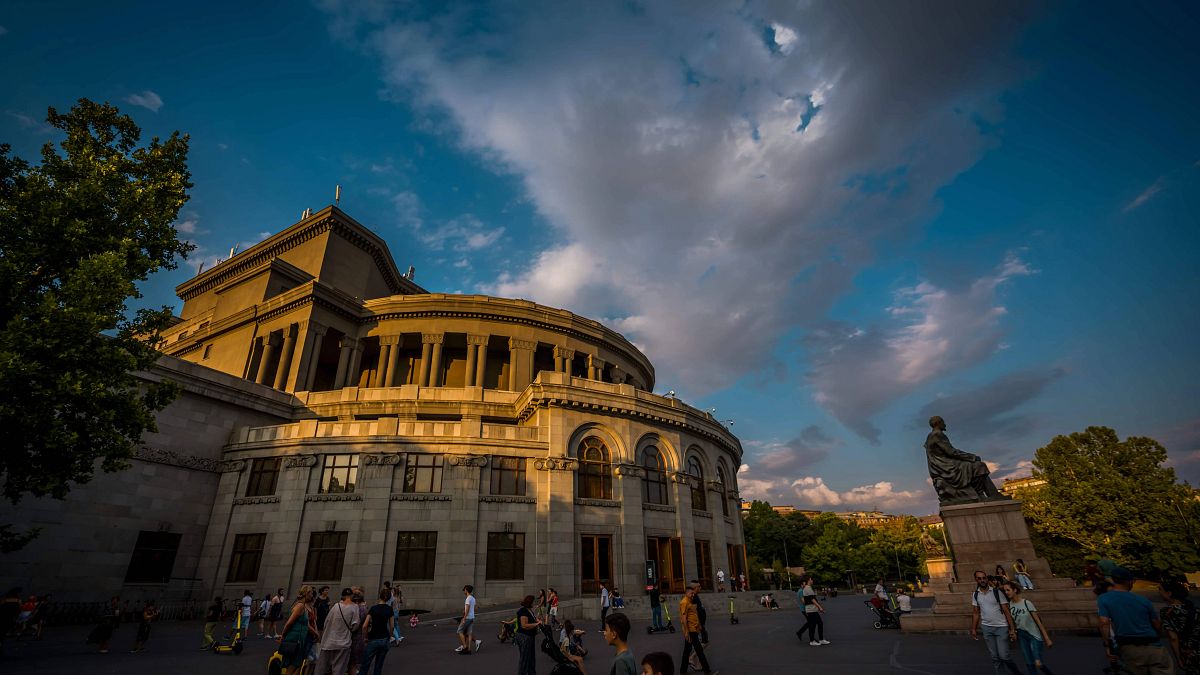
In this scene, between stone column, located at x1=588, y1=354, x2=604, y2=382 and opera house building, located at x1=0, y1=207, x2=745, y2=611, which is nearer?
opera house building, located at x1=0, y1=207, x2=745, y2=611

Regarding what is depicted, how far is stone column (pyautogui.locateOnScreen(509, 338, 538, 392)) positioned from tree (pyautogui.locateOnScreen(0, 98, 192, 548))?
911 inches

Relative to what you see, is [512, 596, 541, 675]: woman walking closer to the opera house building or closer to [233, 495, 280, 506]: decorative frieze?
the opera house building

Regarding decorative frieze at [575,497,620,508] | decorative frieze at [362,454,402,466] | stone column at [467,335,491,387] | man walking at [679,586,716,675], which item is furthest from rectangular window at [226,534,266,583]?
man walking at [679,586,716,675]

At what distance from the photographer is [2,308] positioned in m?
13.5

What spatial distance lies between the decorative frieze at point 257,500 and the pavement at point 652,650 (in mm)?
8396

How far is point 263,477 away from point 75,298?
15854mm

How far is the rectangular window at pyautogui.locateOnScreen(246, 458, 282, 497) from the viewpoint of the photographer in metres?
26.2

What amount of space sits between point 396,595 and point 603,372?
2929cm

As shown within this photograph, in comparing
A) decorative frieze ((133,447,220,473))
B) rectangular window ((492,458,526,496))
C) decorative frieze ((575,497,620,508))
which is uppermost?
decorative frieze ((133,447,220,473))

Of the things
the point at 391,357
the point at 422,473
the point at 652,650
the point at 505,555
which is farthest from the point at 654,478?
the point at 391,357

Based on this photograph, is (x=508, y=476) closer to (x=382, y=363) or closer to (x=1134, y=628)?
(x=382, y=363)

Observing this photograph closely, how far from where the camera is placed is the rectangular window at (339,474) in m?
25.0

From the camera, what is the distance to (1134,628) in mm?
6398

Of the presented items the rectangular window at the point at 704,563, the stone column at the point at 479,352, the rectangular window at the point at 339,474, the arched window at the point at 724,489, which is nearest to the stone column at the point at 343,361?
the stone column at the point at 479,352
